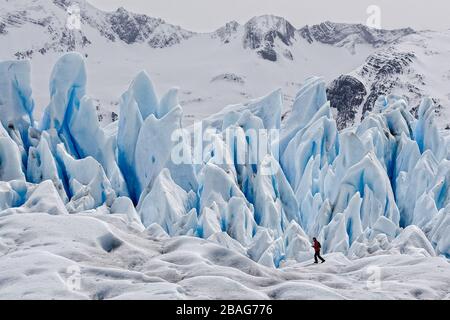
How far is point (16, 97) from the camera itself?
41219 millimetres

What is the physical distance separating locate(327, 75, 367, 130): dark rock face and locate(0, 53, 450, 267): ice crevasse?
114362mm

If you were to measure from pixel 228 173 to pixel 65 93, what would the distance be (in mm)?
12115

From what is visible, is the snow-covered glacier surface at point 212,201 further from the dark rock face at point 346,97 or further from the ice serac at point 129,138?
the dark rock face at point 346,97

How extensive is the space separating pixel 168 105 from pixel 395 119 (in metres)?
17.2

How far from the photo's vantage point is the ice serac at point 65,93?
139ft

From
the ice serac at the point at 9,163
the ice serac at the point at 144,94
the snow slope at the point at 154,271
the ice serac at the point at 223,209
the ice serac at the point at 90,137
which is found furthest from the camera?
the ice serac at the point at 144,94

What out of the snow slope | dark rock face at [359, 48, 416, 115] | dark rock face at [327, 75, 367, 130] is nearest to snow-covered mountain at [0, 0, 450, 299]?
the snow slope

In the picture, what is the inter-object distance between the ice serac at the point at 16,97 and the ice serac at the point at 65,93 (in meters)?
1.38

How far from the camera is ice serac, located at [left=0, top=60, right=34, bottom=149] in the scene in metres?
40.5

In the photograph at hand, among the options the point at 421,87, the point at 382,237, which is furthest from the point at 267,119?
the point at 421,87

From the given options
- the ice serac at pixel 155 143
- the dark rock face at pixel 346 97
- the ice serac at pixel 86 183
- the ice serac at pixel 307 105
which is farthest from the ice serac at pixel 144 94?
the dark rock face at pixel 346 97

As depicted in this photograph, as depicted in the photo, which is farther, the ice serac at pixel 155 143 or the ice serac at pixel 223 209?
the ice serac at pixel 155 143

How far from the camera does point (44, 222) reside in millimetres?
17609

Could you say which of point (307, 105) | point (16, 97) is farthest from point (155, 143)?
point (307, 105)
